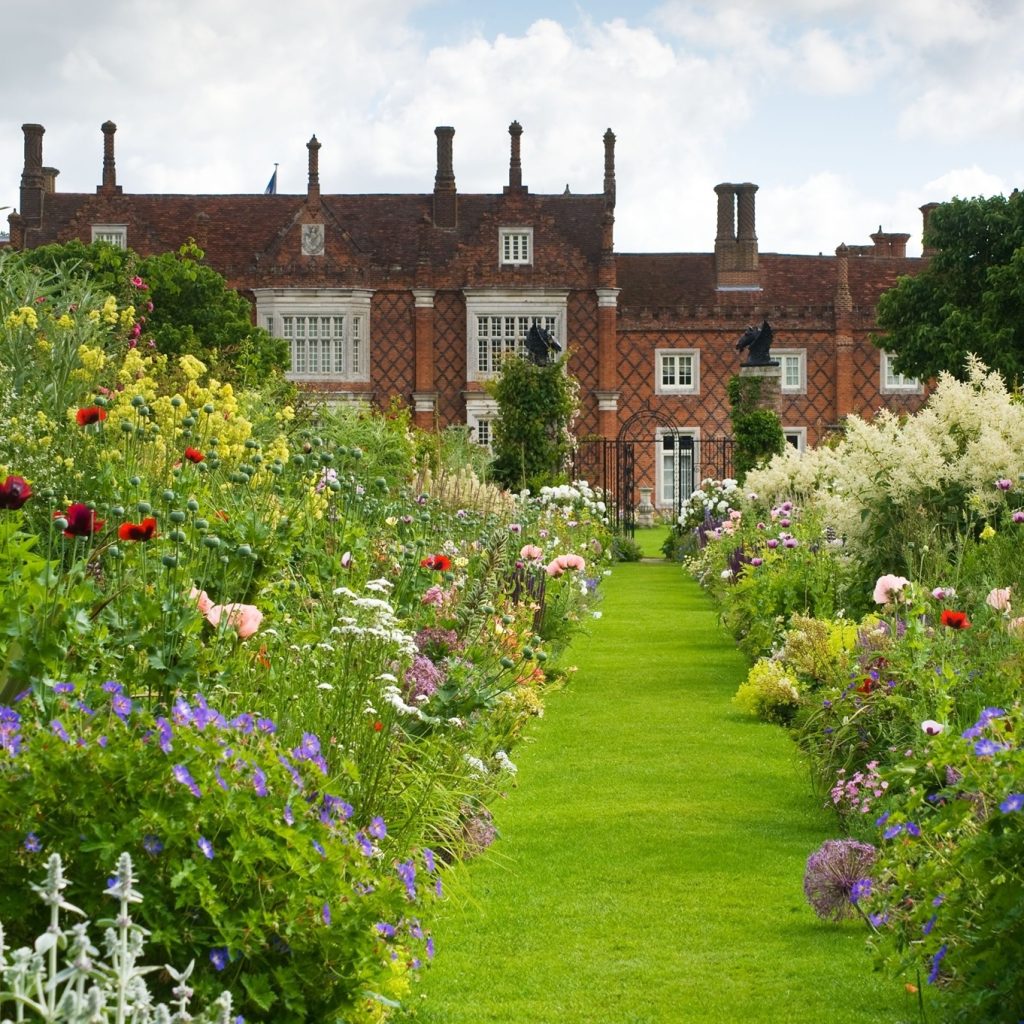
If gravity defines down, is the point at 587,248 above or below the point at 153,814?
above

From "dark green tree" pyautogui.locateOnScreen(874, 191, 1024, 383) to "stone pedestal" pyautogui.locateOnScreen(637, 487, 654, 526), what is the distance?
23.8 feet

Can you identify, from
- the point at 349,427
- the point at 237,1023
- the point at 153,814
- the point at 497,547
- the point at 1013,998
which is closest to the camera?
the point at 237,1023

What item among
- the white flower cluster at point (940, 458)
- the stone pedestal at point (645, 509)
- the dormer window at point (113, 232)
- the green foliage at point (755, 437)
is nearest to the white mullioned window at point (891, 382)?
the stone pedestal at point (645, 509)

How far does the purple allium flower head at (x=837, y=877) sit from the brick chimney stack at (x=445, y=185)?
36.1m

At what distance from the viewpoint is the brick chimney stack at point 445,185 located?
40531 mm

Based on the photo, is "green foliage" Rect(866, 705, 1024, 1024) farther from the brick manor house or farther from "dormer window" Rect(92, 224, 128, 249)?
"dormer window" Rect(92, 224, 128, 249)

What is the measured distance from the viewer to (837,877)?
17.6ft

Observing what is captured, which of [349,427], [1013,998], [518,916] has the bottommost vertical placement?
[518,916]

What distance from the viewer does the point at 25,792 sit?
336 centimetres

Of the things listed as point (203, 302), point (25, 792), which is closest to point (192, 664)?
point (25, 792)

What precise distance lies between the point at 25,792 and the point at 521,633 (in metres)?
6.28

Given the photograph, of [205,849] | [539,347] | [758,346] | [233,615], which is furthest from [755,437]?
[205,849]

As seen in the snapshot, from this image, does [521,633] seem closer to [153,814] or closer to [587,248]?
[153,814]

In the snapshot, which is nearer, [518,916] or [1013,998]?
[1013,998]
